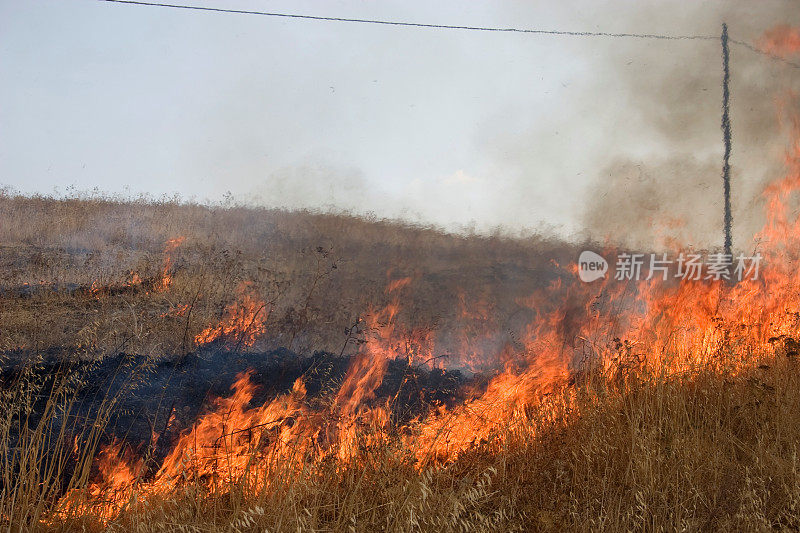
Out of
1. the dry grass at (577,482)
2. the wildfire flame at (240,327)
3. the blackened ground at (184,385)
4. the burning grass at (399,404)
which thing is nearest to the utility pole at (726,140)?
the burning grass at (399,404)

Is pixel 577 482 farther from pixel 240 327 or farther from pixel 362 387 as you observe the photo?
pixel 240 327

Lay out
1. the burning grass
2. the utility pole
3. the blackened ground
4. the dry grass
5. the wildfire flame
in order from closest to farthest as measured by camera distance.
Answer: the dry grass, the burning grass, the blackened ground, the wildfire flame, the utility pole

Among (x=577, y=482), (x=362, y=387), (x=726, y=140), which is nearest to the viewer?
Answer: (x=577, y=482)

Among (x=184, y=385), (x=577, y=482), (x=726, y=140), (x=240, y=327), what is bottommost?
(x=577, y=482)

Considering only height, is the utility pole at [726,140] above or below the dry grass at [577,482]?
above

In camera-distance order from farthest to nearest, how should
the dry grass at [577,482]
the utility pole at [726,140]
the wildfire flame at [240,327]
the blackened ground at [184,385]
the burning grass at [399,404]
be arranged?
the utility pole at [726,140] < the wildfire flame at [240,327] < the blackened ground at [184,385] < the burning grass at [399,404] < the dry grass at [577,482]

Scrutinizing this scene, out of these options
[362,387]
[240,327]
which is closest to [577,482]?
[362,387]

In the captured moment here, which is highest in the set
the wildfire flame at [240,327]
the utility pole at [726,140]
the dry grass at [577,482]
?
the utility pole at [726,140]

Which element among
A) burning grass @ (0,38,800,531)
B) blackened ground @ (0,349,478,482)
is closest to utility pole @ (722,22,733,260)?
burning grass @ (0,38,800,531)

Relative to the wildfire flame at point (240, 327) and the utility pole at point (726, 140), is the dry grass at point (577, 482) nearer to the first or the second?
the wildfire flame at point (240, 327)

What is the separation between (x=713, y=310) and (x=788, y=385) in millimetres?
1589

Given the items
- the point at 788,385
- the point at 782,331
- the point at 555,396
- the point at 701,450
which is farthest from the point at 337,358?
the point at 782,331

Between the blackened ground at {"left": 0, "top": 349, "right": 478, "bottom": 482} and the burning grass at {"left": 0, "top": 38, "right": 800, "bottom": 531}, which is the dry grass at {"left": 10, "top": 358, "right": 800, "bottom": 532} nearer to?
the burning grass at {"left": 0, "top": 38, "right": 800, "bottom": 531}

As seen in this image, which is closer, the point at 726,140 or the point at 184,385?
the point at 184,385
